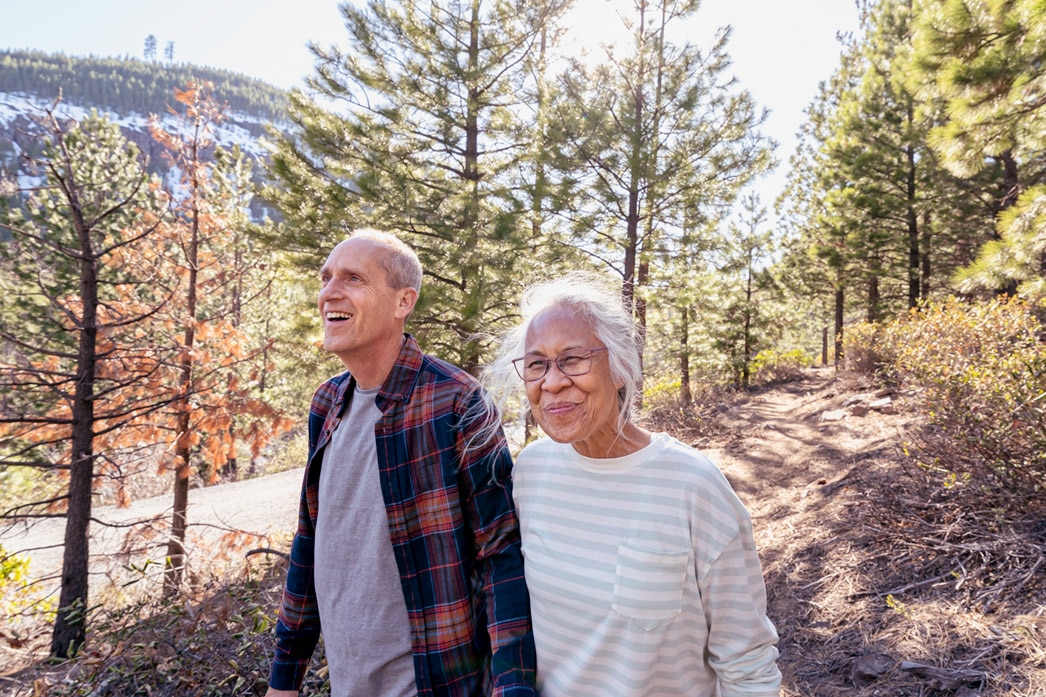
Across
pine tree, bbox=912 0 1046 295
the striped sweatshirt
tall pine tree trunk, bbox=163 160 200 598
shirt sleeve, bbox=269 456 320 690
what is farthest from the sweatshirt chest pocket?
tall pine tree trunk, bbox=163 160 200 598

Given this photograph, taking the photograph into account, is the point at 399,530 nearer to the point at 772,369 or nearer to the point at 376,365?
the point at 376,365

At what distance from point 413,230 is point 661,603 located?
7.57m

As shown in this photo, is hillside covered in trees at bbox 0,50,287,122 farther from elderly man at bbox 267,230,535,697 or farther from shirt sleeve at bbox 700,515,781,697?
shirt sleeve at bbox 700,515,781,697

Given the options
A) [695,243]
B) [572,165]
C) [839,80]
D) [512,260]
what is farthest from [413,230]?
[839,80]

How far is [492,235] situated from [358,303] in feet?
20.3

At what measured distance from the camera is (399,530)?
1.58 meters

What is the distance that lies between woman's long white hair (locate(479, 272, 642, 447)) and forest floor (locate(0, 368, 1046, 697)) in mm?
2340

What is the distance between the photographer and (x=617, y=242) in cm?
902

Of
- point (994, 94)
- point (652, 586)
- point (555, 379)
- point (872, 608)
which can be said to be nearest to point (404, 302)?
point (555, 379)

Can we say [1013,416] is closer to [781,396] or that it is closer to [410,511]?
[410,511]

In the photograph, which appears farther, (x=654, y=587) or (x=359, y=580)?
(x=359, y=580)

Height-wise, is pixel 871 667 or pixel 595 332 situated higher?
pixel 595 332

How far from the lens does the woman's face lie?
4.58 ft

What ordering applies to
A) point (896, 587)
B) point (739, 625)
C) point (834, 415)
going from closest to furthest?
point (739, 625) → point (896, 587) → point (834, 415)
